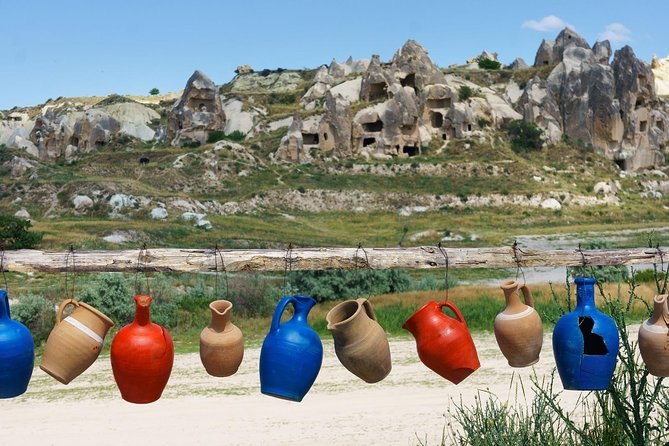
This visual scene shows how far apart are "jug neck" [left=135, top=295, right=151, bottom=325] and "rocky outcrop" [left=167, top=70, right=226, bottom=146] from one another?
2552 inches

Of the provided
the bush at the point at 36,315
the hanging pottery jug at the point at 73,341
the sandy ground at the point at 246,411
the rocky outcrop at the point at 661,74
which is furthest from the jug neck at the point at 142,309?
the rocky outcrop at the point at 661,74

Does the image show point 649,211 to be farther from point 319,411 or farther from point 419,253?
point 419,253

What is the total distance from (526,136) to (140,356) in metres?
64.2

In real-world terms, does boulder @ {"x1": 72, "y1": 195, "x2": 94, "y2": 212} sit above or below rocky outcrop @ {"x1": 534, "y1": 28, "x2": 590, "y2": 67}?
below

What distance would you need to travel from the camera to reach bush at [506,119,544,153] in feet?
211

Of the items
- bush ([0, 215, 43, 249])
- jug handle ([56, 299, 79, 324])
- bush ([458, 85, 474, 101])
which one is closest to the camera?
jug handle ([56, 299, 79, 324])

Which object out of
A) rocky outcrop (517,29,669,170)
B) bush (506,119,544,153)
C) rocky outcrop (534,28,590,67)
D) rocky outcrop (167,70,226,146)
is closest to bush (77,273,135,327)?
rocky outcrop (167,70,226,146)

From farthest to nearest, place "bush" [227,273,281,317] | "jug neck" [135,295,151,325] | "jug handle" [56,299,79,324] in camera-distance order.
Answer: "bush" [227,273,281,317], "jug handle" [56,299,79,324], "jug neck" [135,295,151,325]

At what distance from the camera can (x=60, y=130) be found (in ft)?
241

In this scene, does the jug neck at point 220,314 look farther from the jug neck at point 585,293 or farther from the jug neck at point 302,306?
the jug neck at point 585,293

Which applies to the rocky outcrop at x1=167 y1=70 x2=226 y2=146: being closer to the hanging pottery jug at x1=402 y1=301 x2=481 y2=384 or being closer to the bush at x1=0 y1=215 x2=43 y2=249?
the bush at x1=0 y1=215 x2=43 y2=249

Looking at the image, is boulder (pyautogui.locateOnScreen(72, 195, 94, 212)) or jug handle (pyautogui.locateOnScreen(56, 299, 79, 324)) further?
boulder (pyautogui.locateOnScreen(72, 195, 94, 212))

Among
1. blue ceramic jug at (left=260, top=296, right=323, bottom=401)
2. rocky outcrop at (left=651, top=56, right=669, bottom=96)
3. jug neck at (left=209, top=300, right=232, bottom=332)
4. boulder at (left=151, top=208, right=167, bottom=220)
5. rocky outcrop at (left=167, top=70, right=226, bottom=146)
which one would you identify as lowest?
blue ceramic jug at (left=260, top=296, right=323, bottom=401)

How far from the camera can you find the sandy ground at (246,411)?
8836 mm
